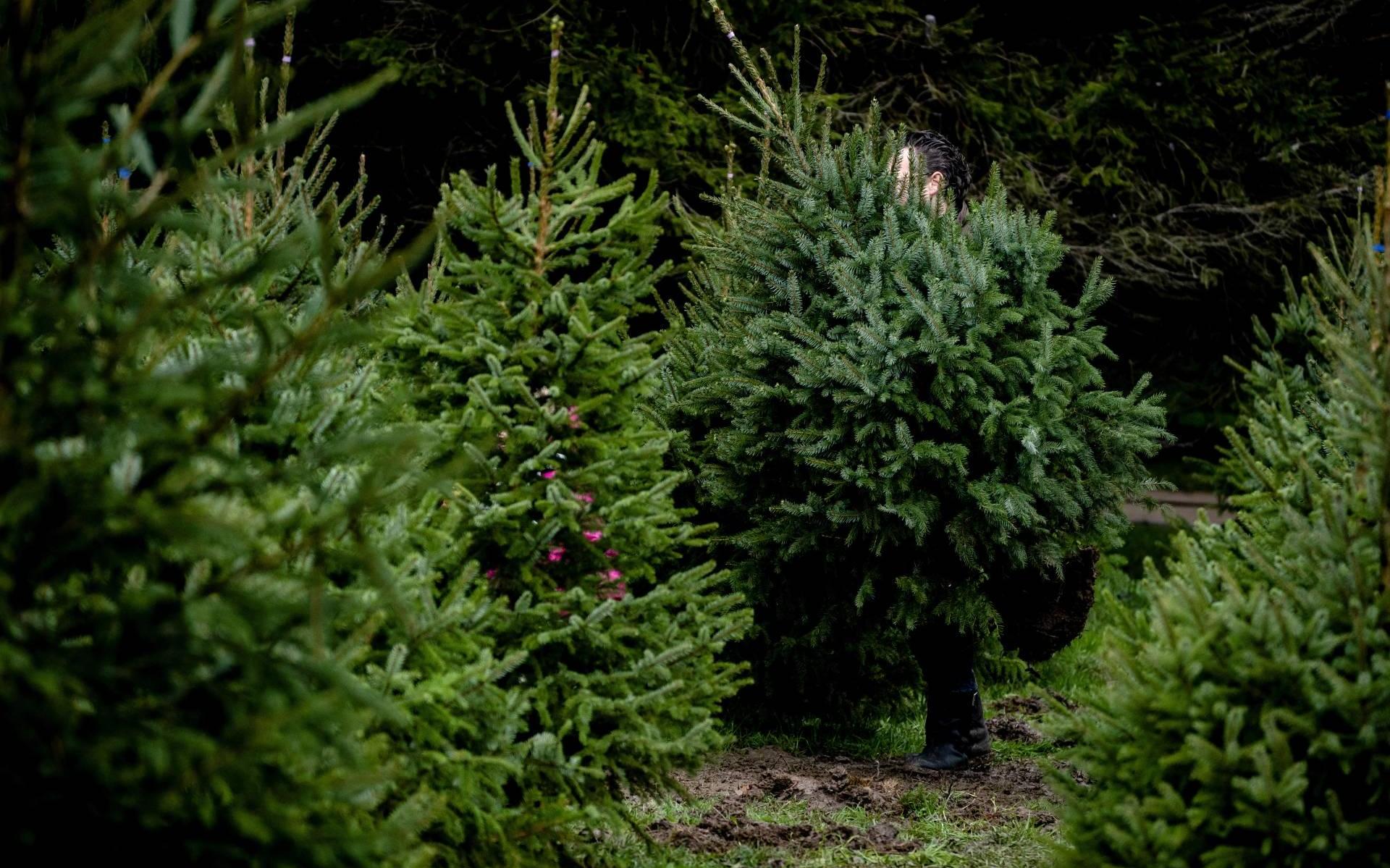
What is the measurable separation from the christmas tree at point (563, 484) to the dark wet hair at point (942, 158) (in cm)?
235

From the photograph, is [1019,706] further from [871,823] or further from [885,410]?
[885,410]

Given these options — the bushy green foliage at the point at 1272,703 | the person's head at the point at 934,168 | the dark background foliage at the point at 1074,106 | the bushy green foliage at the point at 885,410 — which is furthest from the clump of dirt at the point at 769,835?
the dark background foliage at the point at 1074,106

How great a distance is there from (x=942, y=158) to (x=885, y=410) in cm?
147

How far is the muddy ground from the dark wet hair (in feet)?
8.55

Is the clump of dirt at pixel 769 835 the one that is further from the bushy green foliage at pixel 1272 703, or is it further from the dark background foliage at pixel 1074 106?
the dark background foliage at pixel 1074 106

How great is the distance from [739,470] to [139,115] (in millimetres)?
3418

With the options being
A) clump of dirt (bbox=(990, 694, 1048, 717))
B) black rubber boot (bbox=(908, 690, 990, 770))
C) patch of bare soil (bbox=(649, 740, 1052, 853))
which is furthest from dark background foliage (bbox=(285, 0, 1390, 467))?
patch of bare soil (bbox=(649, 740, 1052, 853))

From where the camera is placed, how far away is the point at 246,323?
3.10 m

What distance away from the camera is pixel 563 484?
10.6 feet

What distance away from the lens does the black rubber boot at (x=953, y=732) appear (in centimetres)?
500

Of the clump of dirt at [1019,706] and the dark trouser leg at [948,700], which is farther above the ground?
the dark trouser leg at [948,700]

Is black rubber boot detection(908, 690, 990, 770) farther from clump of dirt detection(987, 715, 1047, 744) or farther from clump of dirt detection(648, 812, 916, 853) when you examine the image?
clump of dirt detection(648, 812, 916, 853)

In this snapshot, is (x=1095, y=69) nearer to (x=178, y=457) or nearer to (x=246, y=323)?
(x=246, y=323)

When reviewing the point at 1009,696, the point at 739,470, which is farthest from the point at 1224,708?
the point at 1009,696
